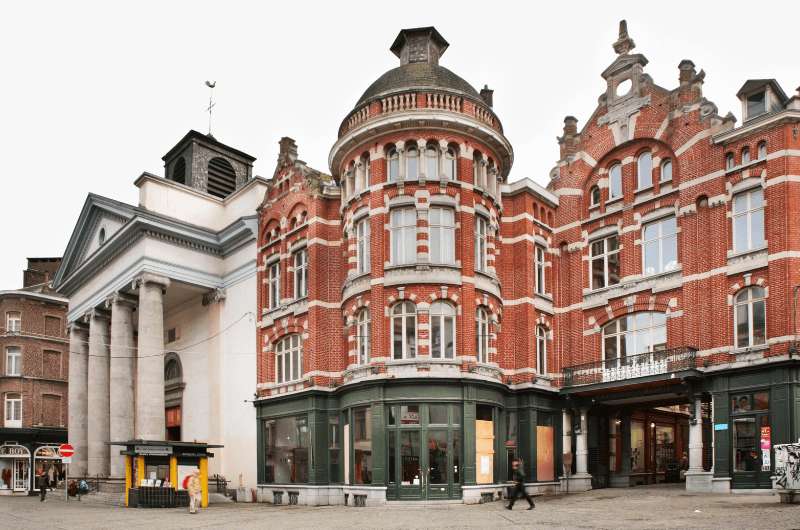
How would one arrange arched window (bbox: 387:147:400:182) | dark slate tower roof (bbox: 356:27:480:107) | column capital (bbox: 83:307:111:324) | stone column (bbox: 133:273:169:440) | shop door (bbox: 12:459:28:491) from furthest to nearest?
shop door (bbox: 12:459:28:491)
column capital (bbox: 83:307:111:324)
stone column (bbox: 133:273:169:440)
dark slate tower roof (bbox: 356:27:480:107)
arched window (bbox: 387:147:400:182)

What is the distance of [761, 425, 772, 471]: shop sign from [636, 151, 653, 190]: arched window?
10.6 meters

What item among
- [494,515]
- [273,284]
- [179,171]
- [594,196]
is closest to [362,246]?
[273,284]

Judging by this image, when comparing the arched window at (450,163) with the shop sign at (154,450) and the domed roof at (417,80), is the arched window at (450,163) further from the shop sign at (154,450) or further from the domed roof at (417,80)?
the shop sign at (154,450)

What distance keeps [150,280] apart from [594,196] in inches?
820

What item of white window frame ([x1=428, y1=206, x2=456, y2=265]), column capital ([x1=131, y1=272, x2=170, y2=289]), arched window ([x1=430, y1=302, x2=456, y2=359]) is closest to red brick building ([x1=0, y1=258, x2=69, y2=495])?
column capital ([x1=131, y1=272, x2=170, y2=289])

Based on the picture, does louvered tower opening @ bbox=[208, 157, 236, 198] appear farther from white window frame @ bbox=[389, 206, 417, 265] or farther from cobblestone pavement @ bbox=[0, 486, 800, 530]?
cobblestone pavement @ bbox=[0, 486, 800, 530]

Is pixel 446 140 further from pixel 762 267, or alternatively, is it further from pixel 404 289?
pixel 762 267

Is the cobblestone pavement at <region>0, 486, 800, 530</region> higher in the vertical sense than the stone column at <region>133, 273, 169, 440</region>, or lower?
lower

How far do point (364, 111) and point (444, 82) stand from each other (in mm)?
3501

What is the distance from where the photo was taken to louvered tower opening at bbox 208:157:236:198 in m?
48.2

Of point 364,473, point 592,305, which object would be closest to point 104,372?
point 364,473

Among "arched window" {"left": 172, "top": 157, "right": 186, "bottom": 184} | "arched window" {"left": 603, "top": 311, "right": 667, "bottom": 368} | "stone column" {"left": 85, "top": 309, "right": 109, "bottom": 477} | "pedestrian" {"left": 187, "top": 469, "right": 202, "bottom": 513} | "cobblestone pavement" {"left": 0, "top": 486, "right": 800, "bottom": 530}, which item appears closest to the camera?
"cobblestone pavement" {"left": 0, "top": 486, "right": 800, "bottom": 530}

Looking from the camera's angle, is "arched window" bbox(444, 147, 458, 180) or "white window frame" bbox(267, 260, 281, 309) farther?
"white window frame" bbox(267, 260, 281, 309)

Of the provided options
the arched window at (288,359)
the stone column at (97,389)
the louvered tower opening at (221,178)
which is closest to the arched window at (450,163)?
the arched window at (288,359)
